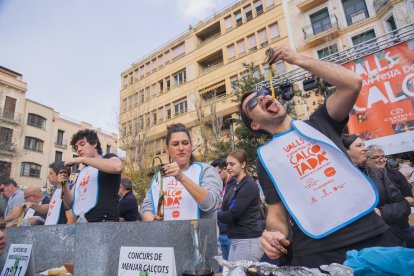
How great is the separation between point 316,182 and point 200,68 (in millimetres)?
23678

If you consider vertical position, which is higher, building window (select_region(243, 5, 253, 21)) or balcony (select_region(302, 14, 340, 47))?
building window (select_region(243, 5, 253, 21))

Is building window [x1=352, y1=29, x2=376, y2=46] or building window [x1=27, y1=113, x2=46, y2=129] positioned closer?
building window [x1=352, y1=29, x2=376, y2=46]

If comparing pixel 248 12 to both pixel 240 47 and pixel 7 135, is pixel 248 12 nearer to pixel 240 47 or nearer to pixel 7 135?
pixel 240 47

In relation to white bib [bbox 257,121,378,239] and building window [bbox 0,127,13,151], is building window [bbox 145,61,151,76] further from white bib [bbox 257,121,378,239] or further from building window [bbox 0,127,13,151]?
white bib [bbox 257,121,378,239]

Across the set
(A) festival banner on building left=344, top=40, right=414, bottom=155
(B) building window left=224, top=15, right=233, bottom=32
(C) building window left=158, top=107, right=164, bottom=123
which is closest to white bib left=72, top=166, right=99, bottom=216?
(A) festival banner on building left=344, top=40, right=414, bottom=155

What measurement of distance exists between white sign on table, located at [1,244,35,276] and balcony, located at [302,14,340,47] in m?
18.3

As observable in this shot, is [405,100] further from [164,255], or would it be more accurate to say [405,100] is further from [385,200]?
[164,255]

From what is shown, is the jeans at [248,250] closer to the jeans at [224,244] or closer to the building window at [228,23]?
the jeans at [224,244]

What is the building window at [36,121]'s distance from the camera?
28.5 meters

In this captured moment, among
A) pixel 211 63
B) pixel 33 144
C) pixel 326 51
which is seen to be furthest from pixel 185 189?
pixel 33 144

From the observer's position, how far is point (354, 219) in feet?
4.20

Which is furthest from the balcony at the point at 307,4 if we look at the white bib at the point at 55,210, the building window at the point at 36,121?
the building window at the point at 36,121

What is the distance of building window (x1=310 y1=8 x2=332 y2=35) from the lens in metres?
17.7

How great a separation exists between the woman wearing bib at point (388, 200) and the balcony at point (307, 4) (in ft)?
60.6
